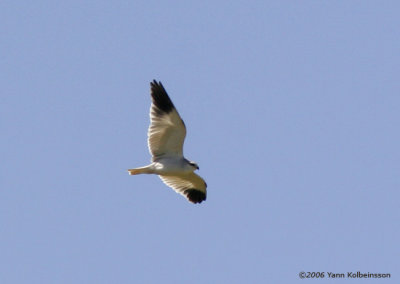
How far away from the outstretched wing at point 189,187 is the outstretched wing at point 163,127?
5.68 feet

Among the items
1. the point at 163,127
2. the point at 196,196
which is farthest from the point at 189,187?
the point at 163,127

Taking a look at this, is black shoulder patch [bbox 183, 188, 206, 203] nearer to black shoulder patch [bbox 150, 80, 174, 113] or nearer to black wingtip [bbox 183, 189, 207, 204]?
black wingtip [bbox 183, 189, 207, 204]

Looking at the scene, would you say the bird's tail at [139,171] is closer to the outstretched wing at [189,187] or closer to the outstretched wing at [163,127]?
the outstretched wing at [163,127]

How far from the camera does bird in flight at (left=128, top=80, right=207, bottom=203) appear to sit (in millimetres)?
16500

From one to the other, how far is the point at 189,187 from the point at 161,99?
11.0 ft

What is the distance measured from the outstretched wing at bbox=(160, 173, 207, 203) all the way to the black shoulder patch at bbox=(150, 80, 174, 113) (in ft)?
8.97

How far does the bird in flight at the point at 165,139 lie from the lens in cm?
1650

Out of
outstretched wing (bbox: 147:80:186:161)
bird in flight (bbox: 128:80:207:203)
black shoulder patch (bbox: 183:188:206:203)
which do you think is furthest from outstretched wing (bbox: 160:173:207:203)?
outstretched wing (bbox: 147:80:186:161)

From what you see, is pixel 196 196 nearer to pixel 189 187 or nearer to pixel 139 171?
pixel 189 187

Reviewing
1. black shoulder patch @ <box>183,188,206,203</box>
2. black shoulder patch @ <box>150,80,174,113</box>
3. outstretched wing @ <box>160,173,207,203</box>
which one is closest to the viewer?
black shoulder patch @ <box>150,80,174,113</box>

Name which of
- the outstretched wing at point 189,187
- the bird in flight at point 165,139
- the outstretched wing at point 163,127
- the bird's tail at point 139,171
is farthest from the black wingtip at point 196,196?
the bird's tail at point 139,171

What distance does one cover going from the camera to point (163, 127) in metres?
16.7

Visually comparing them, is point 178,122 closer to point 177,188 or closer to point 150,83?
point 150,83

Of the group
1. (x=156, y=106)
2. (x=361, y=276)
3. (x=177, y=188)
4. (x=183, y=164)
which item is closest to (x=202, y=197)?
(x=177, y=188)
